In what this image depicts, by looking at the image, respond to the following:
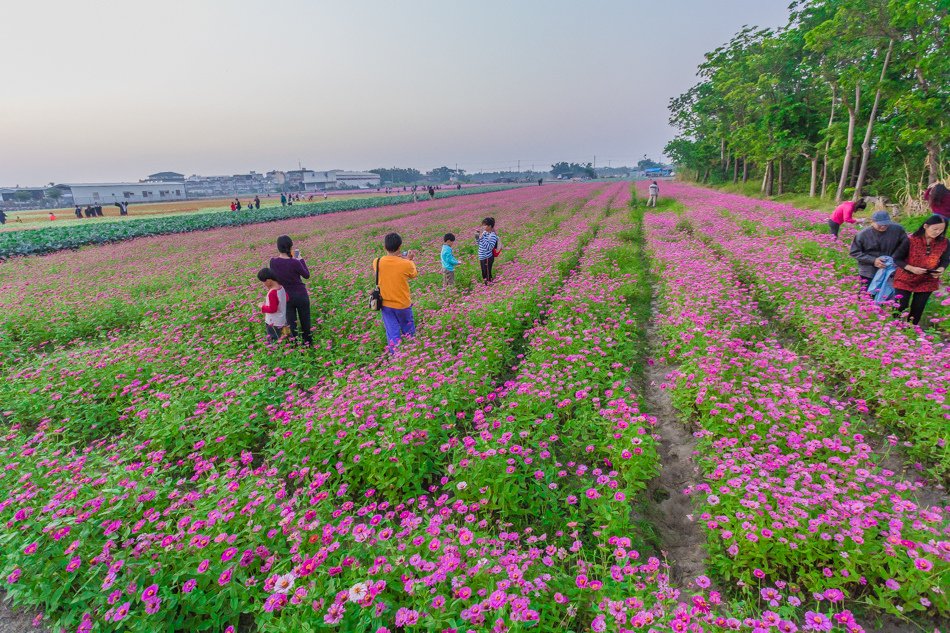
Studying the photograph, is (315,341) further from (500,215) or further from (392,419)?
(500,215)

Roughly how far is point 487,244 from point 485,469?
6.89 meters

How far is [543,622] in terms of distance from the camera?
2.28m

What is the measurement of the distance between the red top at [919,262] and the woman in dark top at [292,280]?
8635 mm

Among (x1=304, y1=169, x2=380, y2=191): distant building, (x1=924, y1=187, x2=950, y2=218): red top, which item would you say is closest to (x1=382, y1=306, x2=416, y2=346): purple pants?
(x1=924, y1=187, x2=950, y2=218): red top

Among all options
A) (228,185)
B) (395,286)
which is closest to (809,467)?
(395,286)

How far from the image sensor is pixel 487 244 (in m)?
9.58

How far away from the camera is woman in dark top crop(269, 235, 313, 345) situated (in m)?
6.25

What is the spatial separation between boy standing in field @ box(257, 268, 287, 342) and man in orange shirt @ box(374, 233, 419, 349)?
170 cm

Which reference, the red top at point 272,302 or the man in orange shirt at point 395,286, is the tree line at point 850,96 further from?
the red top at point 272,302

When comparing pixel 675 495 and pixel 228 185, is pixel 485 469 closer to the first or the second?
pixel 675 495

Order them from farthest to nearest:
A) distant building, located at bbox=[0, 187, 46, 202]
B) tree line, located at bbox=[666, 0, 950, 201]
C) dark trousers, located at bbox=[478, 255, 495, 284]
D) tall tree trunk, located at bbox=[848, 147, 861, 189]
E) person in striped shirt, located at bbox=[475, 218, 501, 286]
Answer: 1. distant building, located at bbox=[0, 187, 46, 202]
2. tall tree trunk, located at bbox=[848, 147, 861, 189]
3. tree line, located at bbox=[666, 0, 950, 201]
4. dark trousers, located at bbox=[478, 255, 495, 284]
5. person in striped shirt, located at bbox=[475, 218, 501, 286]

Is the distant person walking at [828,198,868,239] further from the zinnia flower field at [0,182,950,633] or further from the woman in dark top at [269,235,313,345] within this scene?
the woman in dark top at [269,235,313,345]

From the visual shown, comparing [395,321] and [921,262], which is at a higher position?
[921,262]

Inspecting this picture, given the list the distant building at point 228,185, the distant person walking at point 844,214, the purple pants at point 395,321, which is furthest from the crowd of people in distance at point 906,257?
the distant building at point 228,185
